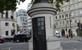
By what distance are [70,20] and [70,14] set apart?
6.57ft

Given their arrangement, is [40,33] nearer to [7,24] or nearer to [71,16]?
[7,24]

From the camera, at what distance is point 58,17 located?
327 feet

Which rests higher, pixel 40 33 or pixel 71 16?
pixel 71 16

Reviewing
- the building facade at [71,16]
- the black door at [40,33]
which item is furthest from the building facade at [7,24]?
the black door at [40,33]

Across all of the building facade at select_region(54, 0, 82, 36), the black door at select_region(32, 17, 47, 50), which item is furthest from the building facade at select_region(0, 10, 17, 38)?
the black door at select_region(32, 17, 47, 50)

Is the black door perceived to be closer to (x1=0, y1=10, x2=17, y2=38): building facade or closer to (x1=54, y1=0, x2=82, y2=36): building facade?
(x1=0, y1=10, x2=17, y2=38): building facade

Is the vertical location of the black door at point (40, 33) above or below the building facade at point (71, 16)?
below

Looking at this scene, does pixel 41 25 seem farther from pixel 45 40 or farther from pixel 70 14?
pixel 70 14

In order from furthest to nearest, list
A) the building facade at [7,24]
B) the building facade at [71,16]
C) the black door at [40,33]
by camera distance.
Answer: the building facade at [71,16] → the building facade at [7,24] → the black door at [40,33]

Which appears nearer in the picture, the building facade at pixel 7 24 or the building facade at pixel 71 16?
the building facade at pixel 7 24

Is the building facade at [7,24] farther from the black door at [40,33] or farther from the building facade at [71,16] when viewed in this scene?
the black door at [40,33]

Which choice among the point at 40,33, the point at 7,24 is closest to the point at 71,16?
the point at 7,24

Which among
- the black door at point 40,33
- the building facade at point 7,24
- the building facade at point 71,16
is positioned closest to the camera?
the black door at point 40,33

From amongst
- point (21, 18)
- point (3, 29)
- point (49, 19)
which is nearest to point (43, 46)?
point (49, 19)
